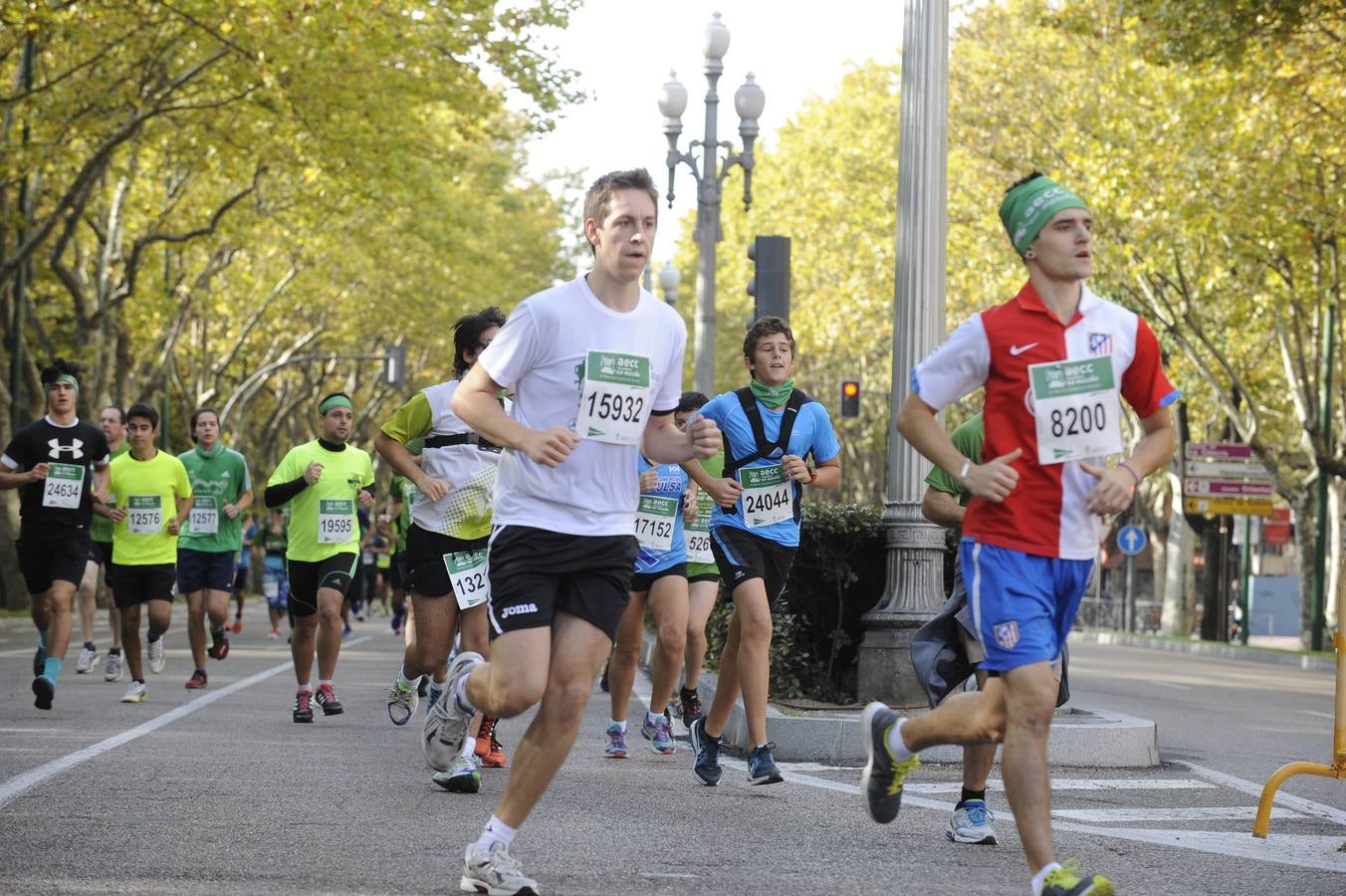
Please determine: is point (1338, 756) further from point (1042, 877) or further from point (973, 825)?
point (1042, 877)

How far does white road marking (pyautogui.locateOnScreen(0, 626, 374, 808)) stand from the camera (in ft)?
27.5

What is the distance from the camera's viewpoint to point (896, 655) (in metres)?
12.5

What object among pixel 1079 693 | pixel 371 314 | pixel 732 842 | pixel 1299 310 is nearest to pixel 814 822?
pixel 732 842

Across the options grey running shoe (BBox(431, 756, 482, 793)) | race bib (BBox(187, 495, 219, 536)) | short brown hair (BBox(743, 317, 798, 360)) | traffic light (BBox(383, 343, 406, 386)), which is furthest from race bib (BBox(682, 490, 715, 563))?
traffic light (BBox(383, 343, 406, 386))

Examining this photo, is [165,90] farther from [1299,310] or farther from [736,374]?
[736,374]

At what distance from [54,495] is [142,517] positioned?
1481 mm

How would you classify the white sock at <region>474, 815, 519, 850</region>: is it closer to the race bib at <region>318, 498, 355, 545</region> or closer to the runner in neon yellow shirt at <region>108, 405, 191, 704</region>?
the race bib at <region>318, 498, 355, 545</region>

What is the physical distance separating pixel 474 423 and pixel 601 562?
548mm

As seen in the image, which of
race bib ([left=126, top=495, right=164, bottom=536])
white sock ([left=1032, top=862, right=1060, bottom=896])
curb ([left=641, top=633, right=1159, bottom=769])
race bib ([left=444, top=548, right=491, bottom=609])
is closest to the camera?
white sock ([left=1032, top=862, right=1060, bottom=896])

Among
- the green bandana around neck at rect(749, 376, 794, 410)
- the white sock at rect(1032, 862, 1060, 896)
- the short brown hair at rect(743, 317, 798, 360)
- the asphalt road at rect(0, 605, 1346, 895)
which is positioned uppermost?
the short brown hair at rect(743, 317, 798, 360)

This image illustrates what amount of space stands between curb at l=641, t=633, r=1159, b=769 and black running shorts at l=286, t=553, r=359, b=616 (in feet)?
7.86

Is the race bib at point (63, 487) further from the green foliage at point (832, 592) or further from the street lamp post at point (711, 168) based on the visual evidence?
the street lamp post at point (711, 168)

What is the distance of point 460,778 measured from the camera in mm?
8758

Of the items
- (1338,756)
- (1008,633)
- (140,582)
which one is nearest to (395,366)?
(140,582)
